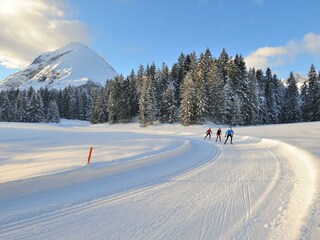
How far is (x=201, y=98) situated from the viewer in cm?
5231

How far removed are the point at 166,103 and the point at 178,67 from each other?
61.8 ft

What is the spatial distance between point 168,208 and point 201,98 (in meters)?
47.2

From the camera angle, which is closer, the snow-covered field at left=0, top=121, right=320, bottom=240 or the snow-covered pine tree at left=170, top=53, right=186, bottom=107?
the snow-covered field at left=0, top=121, right=320, bottom=240

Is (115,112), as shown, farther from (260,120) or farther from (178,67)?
(260,120)

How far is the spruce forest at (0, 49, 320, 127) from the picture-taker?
5253 centimetres

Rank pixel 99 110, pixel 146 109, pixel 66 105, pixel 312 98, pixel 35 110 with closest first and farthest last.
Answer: pixel 312 98, pixel 146 109, pixel 35 110, pixel 99 110, pixel 66 105

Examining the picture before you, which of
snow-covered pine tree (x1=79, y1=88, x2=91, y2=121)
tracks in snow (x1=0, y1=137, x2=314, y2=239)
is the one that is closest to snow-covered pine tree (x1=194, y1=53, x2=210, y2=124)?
tracks in snow (x1=0, y1=137, x2=314, y2=239)

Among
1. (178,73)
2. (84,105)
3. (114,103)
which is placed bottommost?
(114,103)

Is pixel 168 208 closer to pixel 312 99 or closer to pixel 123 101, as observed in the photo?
pixel 312 99

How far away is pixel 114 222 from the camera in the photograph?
17.6ft

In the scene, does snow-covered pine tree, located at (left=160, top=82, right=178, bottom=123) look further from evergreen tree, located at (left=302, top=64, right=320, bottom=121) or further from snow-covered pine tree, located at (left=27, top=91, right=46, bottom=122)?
snow-covered pine tree, located at (left=27, top=91, right=46, bottom=122)

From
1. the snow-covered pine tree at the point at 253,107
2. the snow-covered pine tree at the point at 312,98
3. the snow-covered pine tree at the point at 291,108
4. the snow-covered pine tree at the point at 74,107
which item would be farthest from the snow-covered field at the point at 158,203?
the snow-covered pine tree at the point at 74,107

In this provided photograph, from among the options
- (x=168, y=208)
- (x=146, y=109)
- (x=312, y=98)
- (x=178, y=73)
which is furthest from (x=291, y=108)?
(x=168, y=208)

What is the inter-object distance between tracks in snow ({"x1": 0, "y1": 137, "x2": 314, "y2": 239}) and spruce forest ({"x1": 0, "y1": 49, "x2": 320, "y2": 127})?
4319 cm
